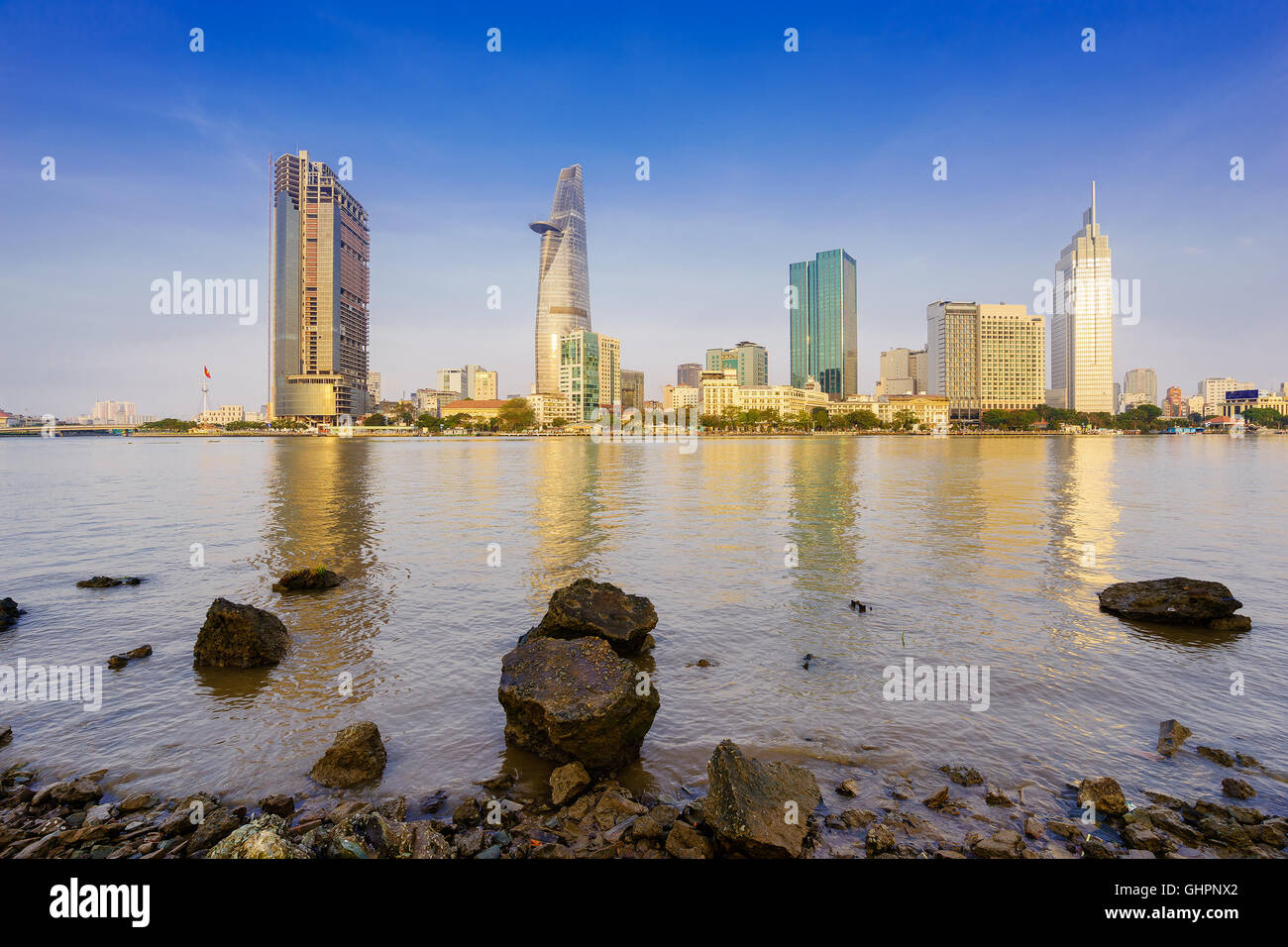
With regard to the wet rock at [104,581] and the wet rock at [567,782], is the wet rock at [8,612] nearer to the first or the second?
the wet rock at [104,581]

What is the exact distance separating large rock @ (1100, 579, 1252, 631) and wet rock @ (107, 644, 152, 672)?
25895 millimetres

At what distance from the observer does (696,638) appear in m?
17.0

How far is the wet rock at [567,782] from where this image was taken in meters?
9.37

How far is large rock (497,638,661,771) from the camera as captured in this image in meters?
10.0

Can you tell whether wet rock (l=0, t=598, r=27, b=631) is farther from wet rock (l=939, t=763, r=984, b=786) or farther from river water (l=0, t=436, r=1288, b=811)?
wet rock (l=939, t=763, r=984, b=786)

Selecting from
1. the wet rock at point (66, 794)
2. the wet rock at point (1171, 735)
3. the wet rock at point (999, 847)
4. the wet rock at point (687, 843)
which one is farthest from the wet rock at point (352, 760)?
the wet rock at point (1171, 735)

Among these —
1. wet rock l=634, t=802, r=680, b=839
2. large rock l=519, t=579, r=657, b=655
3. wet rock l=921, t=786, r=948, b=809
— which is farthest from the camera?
large rock l=519, t=579, r=657, b=655

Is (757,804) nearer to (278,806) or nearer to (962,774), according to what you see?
(962,774)

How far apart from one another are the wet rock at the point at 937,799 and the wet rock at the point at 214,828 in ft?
30.5

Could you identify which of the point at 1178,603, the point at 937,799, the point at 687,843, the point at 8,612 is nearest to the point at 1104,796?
the point at 937,799

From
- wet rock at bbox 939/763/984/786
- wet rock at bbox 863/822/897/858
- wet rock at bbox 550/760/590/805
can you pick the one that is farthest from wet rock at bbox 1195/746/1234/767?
wet rock at bbox 550/760/590/805
